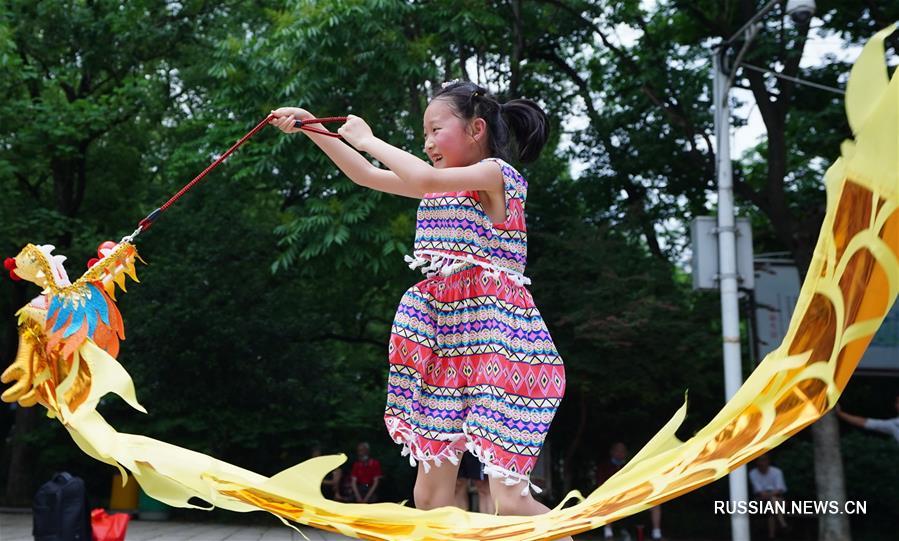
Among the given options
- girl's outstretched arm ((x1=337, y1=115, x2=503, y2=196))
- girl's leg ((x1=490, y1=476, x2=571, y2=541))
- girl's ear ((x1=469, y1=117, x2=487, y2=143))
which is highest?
girl's ear ((x1=469, y1=117, x2=487, y2=143))

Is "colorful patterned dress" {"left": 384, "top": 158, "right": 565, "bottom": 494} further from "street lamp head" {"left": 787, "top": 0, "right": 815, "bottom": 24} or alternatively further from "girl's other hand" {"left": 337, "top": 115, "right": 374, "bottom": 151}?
"street lamp head" {"left": 787, "top": 0, "right": 815, "bottom": 24}

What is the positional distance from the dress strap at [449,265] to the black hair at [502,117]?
0.39m

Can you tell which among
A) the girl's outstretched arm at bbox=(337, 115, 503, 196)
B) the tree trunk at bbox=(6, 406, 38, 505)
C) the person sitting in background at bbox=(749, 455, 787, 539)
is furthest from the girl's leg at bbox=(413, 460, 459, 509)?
the tree trunk at bbox=(6, 406, 38, 505)

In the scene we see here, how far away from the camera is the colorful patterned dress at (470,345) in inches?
108

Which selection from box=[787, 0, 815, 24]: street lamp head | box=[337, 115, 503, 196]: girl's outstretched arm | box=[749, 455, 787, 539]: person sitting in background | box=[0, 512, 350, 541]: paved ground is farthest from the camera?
box=[749, 455, 787, 539]: person sitting in background

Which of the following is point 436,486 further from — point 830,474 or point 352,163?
point 830,474

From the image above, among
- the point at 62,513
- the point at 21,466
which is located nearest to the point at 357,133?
the point at 62,513

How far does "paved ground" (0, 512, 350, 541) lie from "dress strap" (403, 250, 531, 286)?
5595 mm

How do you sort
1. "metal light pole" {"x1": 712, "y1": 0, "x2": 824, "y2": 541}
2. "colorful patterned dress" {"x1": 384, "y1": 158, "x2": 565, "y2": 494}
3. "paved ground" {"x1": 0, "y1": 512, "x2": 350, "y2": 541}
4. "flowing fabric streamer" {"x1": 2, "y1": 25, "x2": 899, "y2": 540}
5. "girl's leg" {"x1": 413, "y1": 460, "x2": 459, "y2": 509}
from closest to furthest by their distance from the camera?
"flowing fabric streamer" {"x1": 2, "y1": 25, "x2": 899, "y2": 540}
"colorful patterned dress" {"x1": 384, "y1": 158, "x2": 565, "y2": 494}
"girl's leg" {"x1": 413, "y1": 460, "x2": 459, "y2": 509}
"metal light pole" {"x1": 712, "y1": 0, "x2": 824, "y2": 541}
"paved ground" {"x1": 0, "y1": 512, "x2": 350, "y2": 541}

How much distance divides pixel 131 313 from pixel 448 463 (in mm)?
10960

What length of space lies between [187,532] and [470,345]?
8.60 m

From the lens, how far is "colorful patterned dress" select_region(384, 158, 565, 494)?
8.96 ft

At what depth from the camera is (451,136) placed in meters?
2.96

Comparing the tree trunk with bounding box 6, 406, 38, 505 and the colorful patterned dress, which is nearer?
the colorful patterned dress
